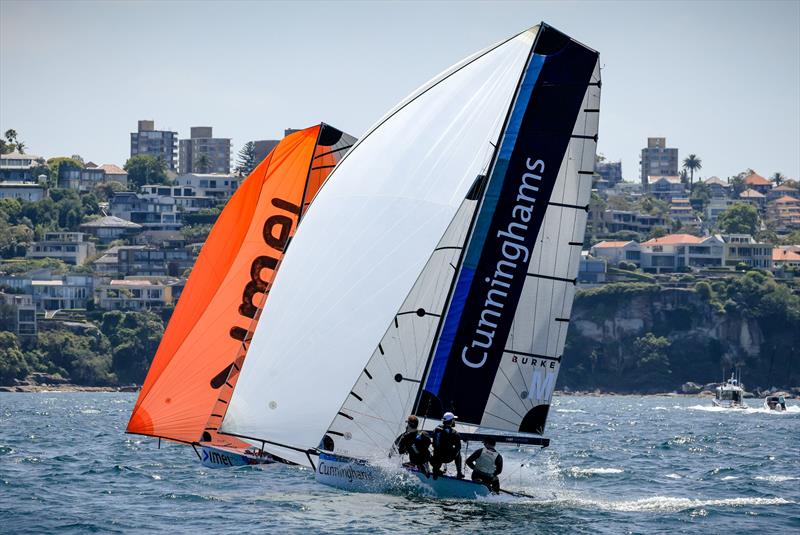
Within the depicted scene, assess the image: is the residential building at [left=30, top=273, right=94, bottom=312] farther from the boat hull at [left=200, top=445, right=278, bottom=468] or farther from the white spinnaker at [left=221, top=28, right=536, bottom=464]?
the white spinnaker at [left=221, top=28, right=536, bottom=464]

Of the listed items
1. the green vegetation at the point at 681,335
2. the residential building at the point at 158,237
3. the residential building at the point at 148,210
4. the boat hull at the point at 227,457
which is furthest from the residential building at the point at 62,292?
the boat hull at the point at 227,457

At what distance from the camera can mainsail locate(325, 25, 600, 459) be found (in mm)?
19047

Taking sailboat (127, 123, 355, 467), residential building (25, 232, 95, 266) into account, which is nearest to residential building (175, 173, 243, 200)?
residential building (25, 232, 95, 266)

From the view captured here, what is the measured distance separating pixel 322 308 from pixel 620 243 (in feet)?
404

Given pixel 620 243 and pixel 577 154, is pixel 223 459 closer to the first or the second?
pixel 577 154

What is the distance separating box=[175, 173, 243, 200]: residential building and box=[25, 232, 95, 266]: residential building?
81.4ft

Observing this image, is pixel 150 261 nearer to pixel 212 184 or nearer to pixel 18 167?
pixel 212 184

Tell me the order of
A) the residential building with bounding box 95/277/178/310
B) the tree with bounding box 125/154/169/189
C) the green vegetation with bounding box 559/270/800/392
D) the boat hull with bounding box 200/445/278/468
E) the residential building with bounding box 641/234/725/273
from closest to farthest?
the boat hull with bounding box 200/445/278/468 < the residential building with bounding box 95/277/178/310 < the green vegetation with bounding box 559/270/800/392 < the residential building with bounding box 641/234/725/273 < the tree with bounding box 125/154/169/189

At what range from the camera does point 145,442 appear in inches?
1350

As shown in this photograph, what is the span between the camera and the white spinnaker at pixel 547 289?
62.7ft

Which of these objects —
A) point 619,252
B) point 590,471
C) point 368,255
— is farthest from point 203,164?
point 368,255

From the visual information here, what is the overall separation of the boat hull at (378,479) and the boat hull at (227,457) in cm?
183

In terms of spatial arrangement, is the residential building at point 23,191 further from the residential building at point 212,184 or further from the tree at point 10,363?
the tree at point 10,363

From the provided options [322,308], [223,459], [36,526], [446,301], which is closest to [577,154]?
[446,301]
